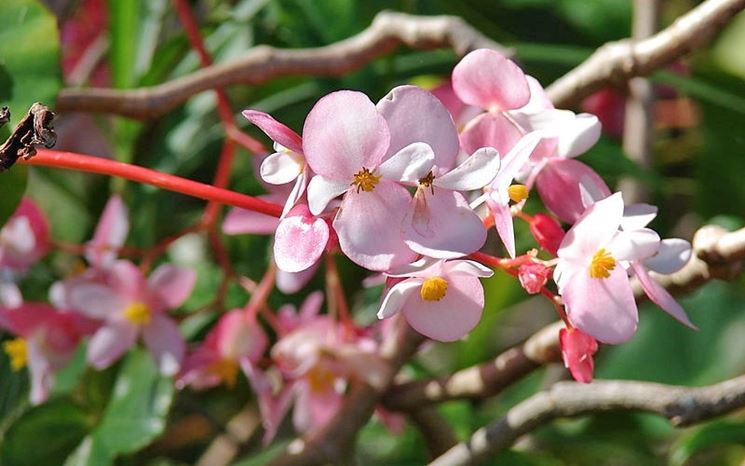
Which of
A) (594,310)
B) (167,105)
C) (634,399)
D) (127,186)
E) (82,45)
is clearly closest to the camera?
(594,310)

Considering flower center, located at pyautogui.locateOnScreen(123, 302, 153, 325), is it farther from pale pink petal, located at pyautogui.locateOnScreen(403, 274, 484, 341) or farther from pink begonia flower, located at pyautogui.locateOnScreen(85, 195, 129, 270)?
pale pink petal, located at pyautogui.locateOnScreen(403, 274, 484, 341)

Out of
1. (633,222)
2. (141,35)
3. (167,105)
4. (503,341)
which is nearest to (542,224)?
(633,222)

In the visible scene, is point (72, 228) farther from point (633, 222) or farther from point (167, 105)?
point (633, 222)

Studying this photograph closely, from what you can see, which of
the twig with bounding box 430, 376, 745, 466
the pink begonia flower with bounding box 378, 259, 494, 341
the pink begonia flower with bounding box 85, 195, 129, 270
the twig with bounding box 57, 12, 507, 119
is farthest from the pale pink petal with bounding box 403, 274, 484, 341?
the pink begonia flower with bounding box 85, 195, 129, 270

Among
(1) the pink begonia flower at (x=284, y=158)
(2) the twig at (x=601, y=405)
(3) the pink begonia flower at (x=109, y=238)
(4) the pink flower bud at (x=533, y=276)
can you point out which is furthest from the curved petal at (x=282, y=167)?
(3) the pink begonia flower at (x=109, y=238)

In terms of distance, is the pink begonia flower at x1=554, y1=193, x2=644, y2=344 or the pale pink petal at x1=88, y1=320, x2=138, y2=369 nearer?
the pink begonia flower at x1=554, y1=193, x2=644, y2=344

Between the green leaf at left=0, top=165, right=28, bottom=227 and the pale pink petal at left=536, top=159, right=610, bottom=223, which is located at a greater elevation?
the green leaf at left=0, top=165, right=28, bottom=227

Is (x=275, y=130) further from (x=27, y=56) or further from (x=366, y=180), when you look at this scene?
(x=27, y=56)

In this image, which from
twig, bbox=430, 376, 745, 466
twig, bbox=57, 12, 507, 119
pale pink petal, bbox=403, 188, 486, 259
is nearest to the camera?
pale pink petal, bbox=403, 188, 486, 259
